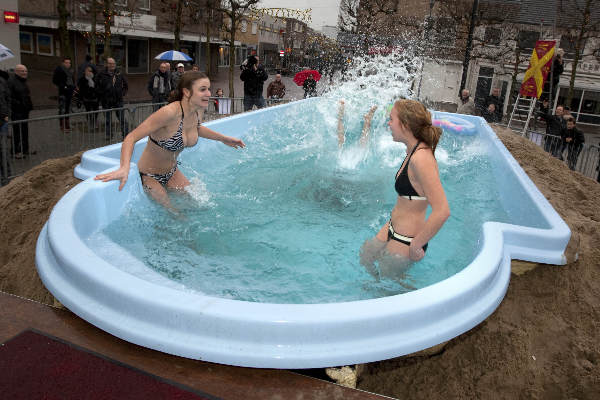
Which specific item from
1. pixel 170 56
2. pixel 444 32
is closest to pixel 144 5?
A: pixel 170 56

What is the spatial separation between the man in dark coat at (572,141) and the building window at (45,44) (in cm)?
2542

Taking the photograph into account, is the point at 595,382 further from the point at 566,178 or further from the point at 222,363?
the point at 566,178

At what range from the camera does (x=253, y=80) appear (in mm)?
12531

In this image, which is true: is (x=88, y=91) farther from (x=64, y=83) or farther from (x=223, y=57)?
(x=223, y=57)

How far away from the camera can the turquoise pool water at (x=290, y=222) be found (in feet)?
10.7

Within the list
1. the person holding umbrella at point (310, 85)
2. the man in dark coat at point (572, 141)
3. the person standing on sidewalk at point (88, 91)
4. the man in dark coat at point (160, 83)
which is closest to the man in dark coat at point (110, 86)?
the person standing on sidewalk at point (88, 91)

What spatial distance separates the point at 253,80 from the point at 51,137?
6.33m

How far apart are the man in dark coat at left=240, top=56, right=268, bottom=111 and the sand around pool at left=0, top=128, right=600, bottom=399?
30.5 ft

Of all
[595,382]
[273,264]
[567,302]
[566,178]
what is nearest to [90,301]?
[273,264]

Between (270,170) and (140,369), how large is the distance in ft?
15.0

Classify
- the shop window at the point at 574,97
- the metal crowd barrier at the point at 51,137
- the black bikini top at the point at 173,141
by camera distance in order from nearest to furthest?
1. the black bikini top at the point at 173,141
2. the metal crowd barrier at the point at 51,137
3. the shop window at the point at 574,97

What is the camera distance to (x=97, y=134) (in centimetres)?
811

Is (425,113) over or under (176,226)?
over

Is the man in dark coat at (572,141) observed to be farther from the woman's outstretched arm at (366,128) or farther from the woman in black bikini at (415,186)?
the woman in black bikini at (415,186)
